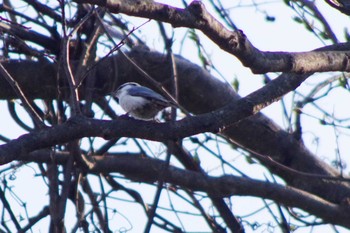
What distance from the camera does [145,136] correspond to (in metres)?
3.17

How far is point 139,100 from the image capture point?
14.8ft

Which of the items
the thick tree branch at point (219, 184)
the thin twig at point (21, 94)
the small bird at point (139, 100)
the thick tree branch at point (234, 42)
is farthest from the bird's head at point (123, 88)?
the thick tree branch at point (234, 42)

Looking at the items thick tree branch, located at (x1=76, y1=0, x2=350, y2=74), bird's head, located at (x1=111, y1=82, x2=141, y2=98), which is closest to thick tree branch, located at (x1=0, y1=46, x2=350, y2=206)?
bird's head, located at (x1=111, y1=82, x2=141, y2=98)

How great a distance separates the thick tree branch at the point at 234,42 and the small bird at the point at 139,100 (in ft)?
4.53

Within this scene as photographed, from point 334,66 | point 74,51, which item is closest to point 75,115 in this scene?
point 334,66

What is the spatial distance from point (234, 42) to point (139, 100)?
6.17 feet

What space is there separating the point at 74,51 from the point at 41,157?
0.96m

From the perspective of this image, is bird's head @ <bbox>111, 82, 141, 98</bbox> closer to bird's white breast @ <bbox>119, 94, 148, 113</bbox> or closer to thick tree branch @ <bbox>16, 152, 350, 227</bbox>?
bird's white breast @ <bbox>119, 94, 148, 113</bbox>

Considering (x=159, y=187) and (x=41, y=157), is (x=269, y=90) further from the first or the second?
(x=41, y=157)

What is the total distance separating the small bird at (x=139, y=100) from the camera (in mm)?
4484

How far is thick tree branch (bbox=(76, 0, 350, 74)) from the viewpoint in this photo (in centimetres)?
245

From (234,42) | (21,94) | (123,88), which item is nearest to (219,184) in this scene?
(123,88)

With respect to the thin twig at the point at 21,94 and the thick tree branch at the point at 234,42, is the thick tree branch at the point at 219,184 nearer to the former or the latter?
the thin twig at the point at 21,94

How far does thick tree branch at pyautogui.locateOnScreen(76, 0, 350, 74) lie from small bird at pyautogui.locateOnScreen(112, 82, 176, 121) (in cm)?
138
